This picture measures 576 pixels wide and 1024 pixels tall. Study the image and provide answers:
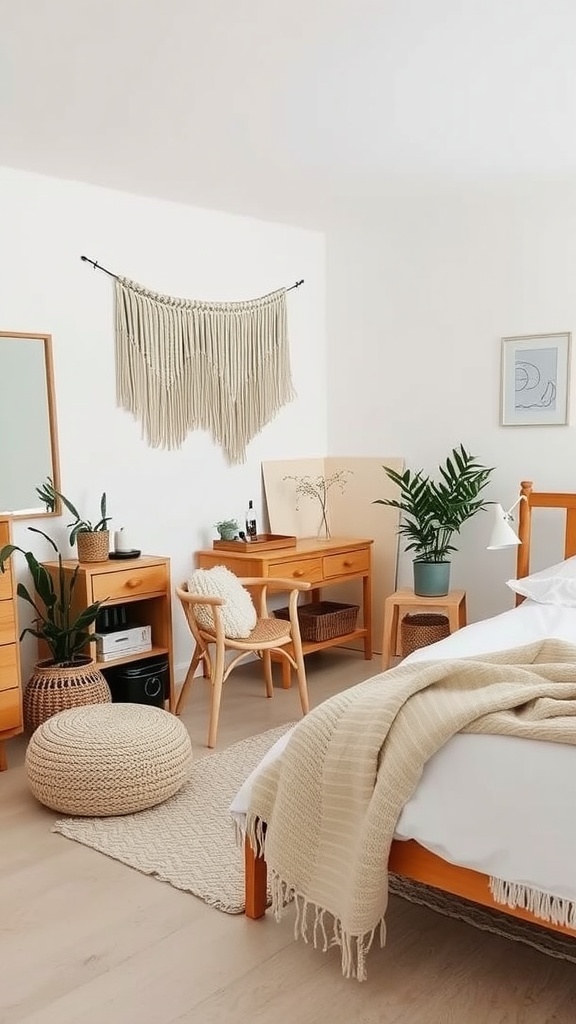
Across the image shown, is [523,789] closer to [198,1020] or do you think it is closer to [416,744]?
[416,744]

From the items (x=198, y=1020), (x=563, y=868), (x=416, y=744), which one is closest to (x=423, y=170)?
(x=416, y=744)

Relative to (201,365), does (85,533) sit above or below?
below

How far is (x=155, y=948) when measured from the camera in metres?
2.37

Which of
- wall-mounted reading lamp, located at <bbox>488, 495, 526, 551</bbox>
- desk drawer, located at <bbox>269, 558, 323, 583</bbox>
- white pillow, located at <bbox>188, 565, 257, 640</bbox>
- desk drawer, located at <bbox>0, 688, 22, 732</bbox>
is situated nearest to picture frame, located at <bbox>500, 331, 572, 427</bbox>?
wall-mounted reading lamp, located at <bbox>488, 495, 526, 551</bbox>

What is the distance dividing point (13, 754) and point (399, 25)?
2.97m

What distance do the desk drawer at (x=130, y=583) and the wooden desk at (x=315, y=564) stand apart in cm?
54

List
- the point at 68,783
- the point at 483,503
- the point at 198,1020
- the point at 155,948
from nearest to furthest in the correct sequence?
the point at 198,1020 < the point at 155,948 < the point at 68,783 < the point at 483,503

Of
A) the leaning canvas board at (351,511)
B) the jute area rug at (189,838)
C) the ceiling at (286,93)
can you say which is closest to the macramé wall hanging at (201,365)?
the leaning canvas board at (351,511)

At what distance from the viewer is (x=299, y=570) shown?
468cm

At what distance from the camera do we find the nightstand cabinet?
3885mm

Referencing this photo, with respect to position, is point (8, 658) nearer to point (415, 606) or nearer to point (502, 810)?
point (415, 606)

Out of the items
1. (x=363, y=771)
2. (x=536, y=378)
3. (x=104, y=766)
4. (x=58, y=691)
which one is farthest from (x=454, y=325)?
(x=363, y=771)

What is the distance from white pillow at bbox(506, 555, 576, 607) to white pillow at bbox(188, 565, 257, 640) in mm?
1156

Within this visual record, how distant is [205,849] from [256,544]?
1.96 meters
